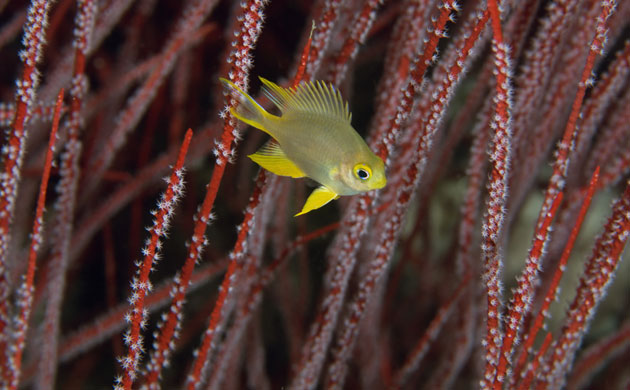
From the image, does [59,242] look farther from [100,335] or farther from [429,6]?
[429,6]

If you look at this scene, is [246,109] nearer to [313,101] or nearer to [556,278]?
[313,101]

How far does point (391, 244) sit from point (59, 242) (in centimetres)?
122

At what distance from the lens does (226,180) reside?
9.37 ft

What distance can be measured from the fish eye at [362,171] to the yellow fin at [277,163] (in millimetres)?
141

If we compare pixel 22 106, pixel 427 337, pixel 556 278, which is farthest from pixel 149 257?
pixel 427 337

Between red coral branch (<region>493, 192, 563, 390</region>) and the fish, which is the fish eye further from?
red coral branch (<region>493, 192, 563, 390</region>)

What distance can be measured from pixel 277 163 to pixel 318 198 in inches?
5.2

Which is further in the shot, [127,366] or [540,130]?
[540,130]

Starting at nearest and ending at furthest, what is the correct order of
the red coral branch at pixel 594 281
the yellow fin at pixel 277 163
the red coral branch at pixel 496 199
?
the red coral branch at pixel 496 199 → the yellow fin at pixel 277 163 → the red coral branch at pixel 594 281

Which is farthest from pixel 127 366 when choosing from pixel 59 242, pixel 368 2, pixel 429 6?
pixel 429 6

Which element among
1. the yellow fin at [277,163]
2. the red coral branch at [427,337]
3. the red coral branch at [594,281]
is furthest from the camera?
the red coral branch at [427,337]

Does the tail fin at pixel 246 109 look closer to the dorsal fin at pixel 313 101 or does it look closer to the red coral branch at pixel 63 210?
the dorsal fin at pixel 313 101

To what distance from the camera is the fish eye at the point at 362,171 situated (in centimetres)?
108

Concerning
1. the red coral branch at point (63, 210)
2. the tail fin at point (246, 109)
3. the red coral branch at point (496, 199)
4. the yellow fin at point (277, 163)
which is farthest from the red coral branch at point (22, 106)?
the red coral branch at point (496, 199)
